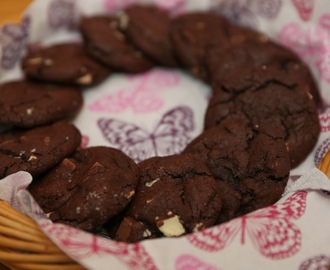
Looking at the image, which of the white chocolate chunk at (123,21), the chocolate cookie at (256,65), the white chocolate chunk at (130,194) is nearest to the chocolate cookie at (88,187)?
the white chocolate chunk at (130,194)

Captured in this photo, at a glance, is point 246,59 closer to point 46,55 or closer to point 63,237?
point 46,55

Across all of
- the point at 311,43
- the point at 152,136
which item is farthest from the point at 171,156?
the point at 311,43

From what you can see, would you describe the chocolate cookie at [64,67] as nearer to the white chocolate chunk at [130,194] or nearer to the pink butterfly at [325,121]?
the white chocolate chunk at [130,194]

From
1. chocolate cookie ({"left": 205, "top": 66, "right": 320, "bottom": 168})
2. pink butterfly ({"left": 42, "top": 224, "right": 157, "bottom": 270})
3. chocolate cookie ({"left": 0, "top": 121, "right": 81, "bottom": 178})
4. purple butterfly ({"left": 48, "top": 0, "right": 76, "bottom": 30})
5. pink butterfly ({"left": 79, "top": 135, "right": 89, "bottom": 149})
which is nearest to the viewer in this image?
pink butterfly ({"left": 42, "top": 224, "right": 157, "bottom": 270})

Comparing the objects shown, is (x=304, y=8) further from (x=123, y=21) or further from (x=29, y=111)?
(x=29, y=111)

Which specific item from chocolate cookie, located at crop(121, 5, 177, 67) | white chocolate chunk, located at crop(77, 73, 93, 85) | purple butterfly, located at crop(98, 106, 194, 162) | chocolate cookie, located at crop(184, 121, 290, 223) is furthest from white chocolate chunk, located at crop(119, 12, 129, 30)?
chocolate cookie, located at crop(184, 121, 290, 223)

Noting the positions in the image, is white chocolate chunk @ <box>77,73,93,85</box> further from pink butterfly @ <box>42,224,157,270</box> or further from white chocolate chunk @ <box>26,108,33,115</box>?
pink butterfly @ <box>42,224,157,270</box>
